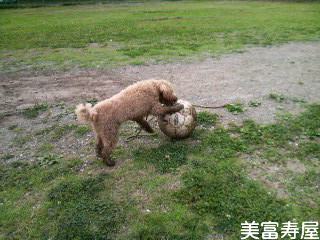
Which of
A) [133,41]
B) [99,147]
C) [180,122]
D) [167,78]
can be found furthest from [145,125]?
[133,41]

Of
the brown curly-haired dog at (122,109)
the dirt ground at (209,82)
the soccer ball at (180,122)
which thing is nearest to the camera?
the brown curly-haired dog at (122,109)

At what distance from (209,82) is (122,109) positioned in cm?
427

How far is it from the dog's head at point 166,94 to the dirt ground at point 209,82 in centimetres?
158

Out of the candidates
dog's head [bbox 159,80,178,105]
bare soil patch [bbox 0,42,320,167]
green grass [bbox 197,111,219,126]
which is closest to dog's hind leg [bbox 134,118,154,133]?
bare soil patch [bbox 0,42,320,167]

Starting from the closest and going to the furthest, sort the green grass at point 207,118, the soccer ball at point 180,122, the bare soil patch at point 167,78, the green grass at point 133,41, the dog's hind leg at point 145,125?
the soccer ball at point 180,122
the dog's hind leg at point 145,125
the bare soil patch at point 167,78
the green grass at point 207,118
the green grass at point 133,41

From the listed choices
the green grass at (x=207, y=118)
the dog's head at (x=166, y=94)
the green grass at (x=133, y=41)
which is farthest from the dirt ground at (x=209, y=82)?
the dog's head at (x=166, y=94)

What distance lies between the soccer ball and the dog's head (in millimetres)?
252

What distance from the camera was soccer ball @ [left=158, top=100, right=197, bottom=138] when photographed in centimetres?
521

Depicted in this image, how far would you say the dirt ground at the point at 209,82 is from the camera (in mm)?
7055

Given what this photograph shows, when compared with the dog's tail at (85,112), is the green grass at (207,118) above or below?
below

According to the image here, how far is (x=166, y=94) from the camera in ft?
16.6

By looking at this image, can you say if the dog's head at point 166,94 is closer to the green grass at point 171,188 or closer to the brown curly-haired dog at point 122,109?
the brown curly-haired dog at point 122,109

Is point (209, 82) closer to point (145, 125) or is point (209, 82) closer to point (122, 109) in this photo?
point (145, 125)

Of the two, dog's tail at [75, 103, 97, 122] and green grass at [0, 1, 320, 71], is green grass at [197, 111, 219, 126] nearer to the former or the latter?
dog's tail at [75, 103, 97, 122]
